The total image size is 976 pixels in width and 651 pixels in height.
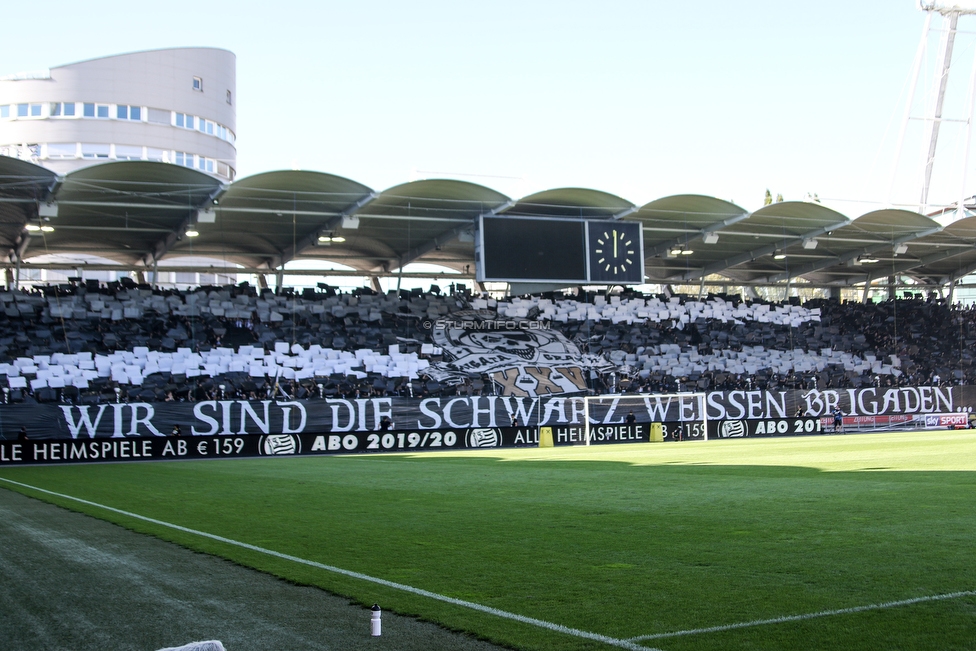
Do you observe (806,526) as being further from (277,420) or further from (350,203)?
(350,203)

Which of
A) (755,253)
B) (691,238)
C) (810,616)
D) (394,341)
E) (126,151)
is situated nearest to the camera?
(810,616)

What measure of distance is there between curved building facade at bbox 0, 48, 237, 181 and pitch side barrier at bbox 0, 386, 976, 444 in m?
40.8

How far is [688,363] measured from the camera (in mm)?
46469

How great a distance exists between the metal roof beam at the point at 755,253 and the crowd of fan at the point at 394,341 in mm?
2599

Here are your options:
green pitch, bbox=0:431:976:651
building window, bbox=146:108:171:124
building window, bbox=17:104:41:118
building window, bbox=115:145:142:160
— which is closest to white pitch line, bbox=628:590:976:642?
green pitch, bbox=0:431:976:651

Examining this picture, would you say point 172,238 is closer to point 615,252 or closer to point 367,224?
point 367,224

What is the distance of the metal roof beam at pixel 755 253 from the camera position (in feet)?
152

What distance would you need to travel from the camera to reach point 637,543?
9.84 meters

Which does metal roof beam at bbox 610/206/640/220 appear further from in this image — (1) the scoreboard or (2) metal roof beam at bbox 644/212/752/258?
(2) metal roof beam at bbox 644/212/752/258

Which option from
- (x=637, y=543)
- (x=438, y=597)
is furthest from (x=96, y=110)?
(x=438, y=597)

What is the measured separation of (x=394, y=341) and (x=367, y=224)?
550 cm

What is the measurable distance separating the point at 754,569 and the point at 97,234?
136ft

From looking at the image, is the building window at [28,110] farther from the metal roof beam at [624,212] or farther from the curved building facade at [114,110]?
the metal roof beam at [624,212]

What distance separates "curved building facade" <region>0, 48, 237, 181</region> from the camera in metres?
69.4
